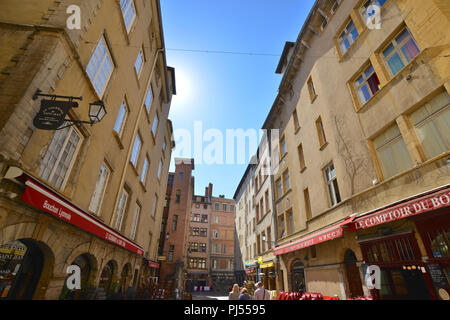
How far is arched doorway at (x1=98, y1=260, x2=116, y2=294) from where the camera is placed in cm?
902

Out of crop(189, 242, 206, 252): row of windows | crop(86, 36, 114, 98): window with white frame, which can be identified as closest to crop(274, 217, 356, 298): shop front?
crop(86, 36, 114, 98): window with white frame

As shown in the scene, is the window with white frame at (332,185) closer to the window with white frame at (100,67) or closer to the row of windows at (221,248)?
the window with white frame at (100,67)

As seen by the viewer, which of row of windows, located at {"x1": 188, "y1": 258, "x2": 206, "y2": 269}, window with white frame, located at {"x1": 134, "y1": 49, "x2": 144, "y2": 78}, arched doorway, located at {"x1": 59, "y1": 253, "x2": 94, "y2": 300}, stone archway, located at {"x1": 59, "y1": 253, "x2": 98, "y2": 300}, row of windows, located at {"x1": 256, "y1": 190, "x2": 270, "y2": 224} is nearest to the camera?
arched doorway, located at {"x1": 59, "y1": 253, "x2": 94, "y2": 300}

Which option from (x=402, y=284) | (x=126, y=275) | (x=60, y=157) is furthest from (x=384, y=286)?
(x=126, y=275)

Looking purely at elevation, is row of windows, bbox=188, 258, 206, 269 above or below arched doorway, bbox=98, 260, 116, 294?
above

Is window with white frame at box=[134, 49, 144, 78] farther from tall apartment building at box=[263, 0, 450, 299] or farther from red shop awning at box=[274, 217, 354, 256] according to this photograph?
red shop awning at box=[274, 217, 354, 256]

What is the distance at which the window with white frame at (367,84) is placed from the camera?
914cm

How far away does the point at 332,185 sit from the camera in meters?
11.1

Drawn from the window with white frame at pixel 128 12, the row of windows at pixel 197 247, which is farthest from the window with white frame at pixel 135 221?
the row of windows at pixel 197 247

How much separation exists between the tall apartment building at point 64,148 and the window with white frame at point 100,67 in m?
0.04

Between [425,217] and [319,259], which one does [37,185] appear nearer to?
[425,217]

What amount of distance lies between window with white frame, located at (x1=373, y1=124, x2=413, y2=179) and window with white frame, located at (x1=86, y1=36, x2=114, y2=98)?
1051 centimetres

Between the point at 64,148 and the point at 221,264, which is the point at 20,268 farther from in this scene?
the point at 221,264
